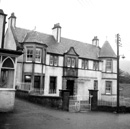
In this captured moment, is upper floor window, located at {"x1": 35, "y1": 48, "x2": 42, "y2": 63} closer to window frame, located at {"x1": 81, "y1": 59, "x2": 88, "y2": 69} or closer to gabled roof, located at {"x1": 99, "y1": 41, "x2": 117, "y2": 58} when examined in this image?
window frame, located at {"x1": 81, "y1": 59, "x2": 88, "y2": 69}

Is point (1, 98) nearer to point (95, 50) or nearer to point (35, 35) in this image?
point (35, 35)

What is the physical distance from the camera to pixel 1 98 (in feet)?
40.7

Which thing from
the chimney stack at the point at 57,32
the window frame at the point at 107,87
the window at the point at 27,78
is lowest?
the window frame at the point at 107,87

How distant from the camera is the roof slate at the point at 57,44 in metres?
23.3

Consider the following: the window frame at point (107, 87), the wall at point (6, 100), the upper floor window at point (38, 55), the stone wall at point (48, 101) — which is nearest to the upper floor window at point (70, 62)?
the upper floor window at point (38, 55)

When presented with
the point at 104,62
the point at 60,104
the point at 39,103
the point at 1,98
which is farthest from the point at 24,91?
the point at 104,62

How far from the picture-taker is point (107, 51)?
30.7m

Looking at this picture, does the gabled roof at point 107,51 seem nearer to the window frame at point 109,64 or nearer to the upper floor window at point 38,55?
the window frame at point 109,64

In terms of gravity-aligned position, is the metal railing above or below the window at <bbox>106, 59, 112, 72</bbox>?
below

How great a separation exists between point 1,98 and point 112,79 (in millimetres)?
21645

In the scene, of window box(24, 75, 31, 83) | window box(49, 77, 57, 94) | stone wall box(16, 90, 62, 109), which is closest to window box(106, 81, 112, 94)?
window box(49, 77, 57, 94)

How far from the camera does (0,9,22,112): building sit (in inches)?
494

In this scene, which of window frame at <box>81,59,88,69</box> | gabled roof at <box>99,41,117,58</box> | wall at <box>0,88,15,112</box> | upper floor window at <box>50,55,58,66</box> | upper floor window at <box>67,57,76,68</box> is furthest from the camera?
gabled roof at <box>99,41,117,58</box>

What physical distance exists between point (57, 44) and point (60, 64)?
347 centimetres
